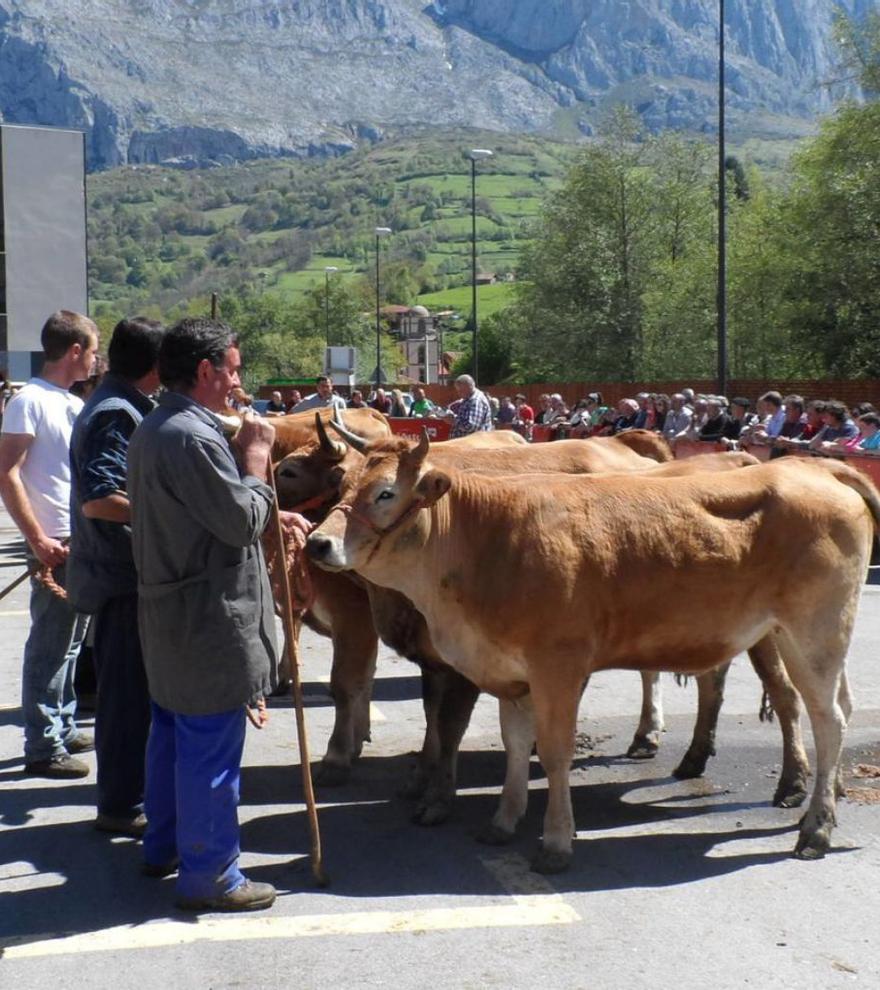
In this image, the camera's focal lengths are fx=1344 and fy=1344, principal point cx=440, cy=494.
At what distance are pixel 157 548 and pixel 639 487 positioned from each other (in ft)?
7.61

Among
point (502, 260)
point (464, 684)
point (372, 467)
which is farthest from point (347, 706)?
point (502, 260)

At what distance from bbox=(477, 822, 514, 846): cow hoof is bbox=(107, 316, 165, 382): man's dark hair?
2696mm

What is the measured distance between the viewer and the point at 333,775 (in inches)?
281

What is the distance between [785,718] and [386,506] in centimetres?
245

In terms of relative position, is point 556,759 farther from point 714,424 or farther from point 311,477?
point 714,424

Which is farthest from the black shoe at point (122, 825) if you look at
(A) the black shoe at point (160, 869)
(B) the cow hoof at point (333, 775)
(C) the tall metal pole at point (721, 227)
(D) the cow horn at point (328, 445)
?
(C) the tall metal pole at point (721, 227)

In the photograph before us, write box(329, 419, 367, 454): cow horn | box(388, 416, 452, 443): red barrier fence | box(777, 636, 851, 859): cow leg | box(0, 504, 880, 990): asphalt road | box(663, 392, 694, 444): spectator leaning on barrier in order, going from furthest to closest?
box(663, 392, 694, 444): spectator leaning on barrier
box(388, 416, 452, 443): red barrier fence
box(329, 419, 367, 454): cow horn
box(777, 636, 851, 859): cow leg
box(0, 504, 880, 990): asphalt road

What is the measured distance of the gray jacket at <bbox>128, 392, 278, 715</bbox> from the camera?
5074mm

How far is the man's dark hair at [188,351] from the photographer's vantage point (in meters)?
5.28

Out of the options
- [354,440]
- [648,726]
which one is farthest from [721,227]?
[354,440]

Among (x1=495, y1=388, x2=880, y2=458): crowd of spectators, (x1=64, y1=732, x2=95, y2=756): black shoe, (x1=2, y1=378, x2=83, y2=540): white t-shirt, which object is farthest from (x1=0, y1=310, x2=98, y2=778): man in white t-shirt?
(x1=495, y1=388, x2=880, y2=458): crowd of spectators

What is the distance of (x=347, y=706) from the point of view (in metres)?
7.30

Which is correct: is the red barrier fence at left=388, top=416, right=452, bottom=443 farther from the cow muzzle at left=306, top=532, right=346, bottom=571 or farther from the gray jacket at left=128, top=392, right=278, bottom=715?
the gray jacket at left=128, top=392, right=278, bottom=715

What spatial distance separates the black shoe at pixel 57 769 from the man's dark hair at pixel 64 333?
214 cm
